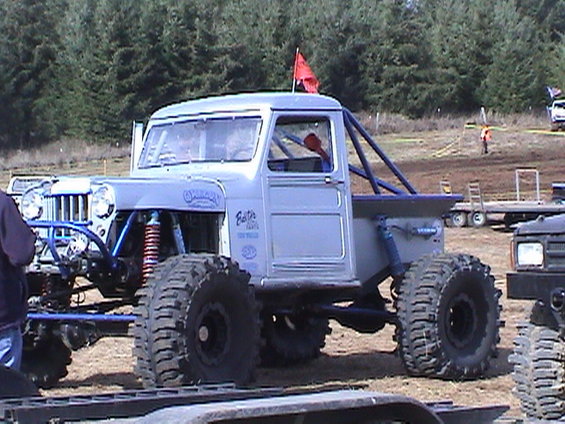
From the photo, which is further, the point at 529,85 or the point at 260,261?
the point at 529,85

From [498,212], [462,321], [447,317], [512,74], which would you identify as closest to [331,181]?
[447,317]

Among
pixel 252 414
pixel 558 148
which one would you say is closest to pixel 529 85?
pixel 558 148

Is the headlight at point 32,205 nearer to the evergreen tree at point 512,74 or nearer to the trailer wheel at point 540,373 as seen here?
the trailer wheel at point 540,373

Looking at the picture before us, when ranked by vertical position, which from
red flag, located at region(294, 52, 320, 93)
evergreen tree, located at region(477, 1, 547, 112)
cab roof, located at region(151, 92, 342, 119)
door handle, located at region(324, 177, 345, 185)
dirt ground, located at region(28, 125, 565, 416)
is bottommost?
dirt ground, located at region(28, 125, 565, 416)

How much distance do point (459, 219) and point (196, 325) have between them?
18.1 meters

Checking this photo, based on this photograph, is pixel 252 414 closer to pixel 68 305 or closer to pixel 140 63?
pixel 68 305

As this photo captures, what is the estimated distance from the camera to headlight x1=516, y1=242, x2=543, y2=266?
776cm

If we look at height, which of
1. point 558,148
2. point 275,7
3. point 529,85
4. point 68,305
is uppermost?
point 275,7

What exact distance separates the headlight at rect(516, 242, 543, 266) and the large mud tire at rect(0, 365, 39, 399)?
3543 millimetres

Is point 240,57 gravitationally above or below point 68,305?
above

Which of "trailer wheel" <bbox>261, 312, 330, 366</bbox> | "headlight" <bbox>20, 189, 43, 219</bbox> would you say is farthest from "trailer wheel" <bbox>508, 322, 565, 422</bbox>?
"headlight" <bbox>20, 189, 43, 219</bbox>

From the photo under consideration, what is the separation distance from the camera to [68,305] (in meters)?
9.85

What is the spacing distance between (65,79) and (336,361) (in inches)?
1972

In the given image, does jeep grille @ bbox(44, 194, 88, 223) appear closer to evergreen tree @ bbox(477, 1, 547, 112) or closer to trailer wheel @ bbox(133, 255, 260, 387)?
trailer wheel @ bbox(133, 255, 260, 387)
